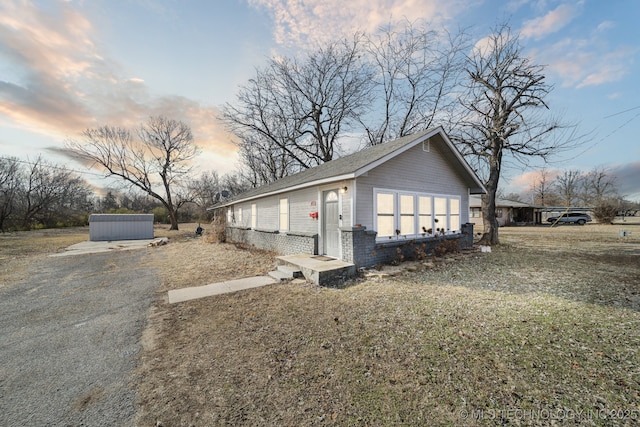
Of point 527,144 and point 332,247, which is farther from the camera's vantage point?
point 527,144

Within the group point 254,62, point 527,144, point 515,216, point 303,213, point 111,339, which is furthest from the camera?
point 515,216

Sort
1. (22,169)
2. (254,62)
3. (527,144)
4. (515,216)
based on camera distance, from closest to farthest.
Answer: (527,144), (254,62), (22,169), (515,216)

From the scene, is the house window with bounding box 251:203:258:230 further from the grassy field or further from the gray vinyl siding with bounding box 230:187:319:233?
the grassy field

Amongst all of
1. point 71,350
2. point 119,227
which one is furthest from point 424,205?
point 119,227

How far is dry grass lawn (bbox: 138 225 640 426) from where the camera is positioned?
2.12m

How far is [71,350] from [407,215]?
8.50 metres

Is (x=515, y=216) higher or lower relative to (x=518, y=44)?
lower

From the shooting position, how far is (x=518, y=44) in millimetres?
11633

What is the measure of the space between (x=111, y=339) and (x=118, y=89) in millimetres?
14017

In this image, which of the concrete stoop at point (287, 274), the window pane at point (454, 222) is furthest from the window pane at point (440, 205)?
the concrete stoop at point (287, 274)

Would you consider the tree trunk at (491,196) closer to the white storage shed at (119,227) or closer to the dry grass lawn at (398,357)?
the dry grass lawn at (398,357)

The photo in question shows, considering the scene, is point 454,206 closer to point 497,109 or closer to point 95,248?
point 497,109

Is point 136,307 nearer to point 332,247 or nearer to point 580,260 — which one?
point 332,247

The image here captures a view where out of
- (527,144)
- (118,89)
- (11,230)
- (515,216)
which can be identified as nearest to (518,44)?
(527,144)
